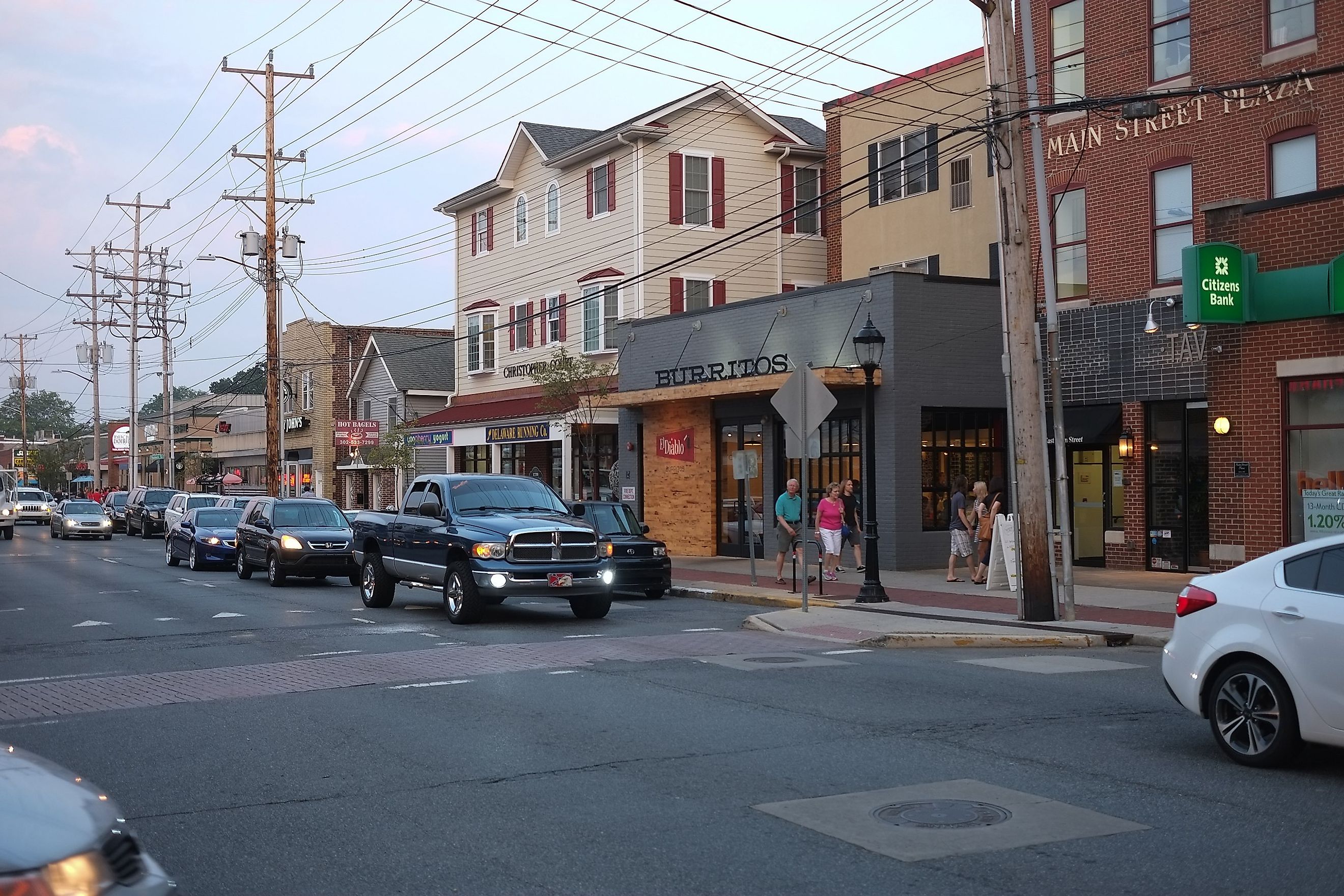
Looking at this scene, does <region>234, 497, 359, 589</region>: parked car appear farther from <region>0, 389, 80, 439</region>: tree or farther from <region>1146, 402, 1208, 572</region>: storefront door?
<region>0, 389, 80, 439</region>: tree

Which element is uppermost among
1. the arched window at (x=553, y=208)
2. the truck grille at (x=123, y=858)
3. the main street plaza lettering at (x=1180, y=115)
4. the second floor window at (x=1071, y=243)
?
the arched window at (x=553, y=208)

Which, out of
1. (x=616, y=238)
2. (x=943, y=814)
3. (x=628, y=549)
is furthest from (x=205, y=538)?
(x=943, y=814)

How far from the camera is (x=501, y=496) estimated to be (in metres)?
18.9

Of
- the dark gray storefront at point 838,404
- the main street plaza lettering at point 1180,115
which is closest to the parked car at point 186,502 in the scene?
the dark gray storefront at point 838,404

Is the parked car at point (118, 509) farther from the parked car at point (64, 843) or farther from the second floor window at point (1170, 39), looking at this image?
the parked car at point (64, 843)

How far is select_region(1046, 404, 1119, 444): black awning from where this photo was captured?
24672 mm

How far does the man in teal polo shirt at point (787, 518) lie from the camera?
23.4 metres

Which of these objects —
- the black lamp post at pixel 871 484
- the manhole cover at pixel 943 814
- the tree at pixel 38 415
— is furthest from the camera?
the tree at pixel 38 415

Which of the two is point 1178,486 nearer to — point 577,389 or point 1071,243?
point 1071,243

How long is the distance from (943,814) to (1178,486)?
59.3 ft

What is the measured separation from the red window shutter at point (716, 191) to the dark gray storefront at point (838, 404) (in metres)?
5.16

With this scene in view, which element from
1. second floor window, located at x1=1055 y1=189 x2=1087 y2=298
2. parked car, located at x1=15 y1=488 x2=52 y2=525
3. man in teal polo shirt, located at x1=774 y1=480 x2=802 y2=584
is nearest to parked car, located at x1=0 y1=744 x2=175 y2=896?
man in teal polo shirt, located at x1=774 y1=480 x2=802 y2=584

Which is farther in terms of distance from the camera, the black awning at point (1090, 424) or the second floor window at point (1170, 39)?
the black awning at point (1090, 424)

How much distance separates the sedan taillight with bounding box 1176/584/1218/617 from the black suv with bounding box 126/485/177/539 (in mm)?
45799
